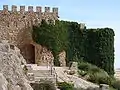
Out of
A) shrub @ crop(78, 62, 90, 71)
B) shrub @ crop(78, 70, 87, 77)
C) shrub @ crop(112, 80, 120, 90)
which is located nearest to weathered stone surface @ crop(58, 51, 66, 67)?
shrub @ crop(78, 62, 90, 71)

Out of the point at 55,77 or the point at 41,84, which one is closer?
the point at 41,84

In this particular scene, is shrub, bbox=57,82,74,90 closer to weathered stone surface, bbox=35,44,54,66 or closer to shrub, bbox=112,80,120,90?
shrub, bbox=112,80,120,90

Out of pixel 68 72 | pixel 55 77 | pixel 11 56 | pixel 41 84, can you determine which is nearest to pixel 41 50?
pixel 68 72

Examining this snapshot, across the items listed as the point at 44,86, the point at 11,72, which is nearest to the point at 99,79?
the point at 44,86

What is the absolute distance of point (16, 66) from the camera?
18859 mm

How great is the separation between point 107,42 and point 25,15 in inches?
297

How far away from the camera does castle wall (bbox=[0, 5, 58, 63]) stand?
139 ft

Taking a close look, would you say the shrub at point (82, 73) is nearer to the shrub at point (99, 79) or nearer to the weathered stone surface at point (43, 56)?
the shrub at point (99, 79)

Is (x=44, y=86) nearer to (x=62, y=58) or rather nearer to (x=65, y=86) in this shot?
(x=65, y=86)

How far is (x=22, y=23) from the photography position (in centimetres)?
4288

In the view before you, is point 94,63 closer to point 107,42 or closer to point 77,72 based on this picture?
point 107,42

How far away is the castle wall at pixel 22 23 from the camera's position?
139ft

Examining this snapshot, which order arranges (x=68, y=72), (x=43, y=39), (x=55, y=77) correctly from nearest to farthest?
1. (x=55, y=77)
2. (x=68, y=72)
3. (x=43, y=39)

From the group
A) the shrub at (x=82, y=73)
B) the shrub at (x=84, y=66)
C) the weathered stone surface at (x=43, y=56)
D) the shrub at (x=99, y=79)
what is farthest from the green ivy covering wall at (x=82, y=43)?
the shrub at (x=99, y=79)
